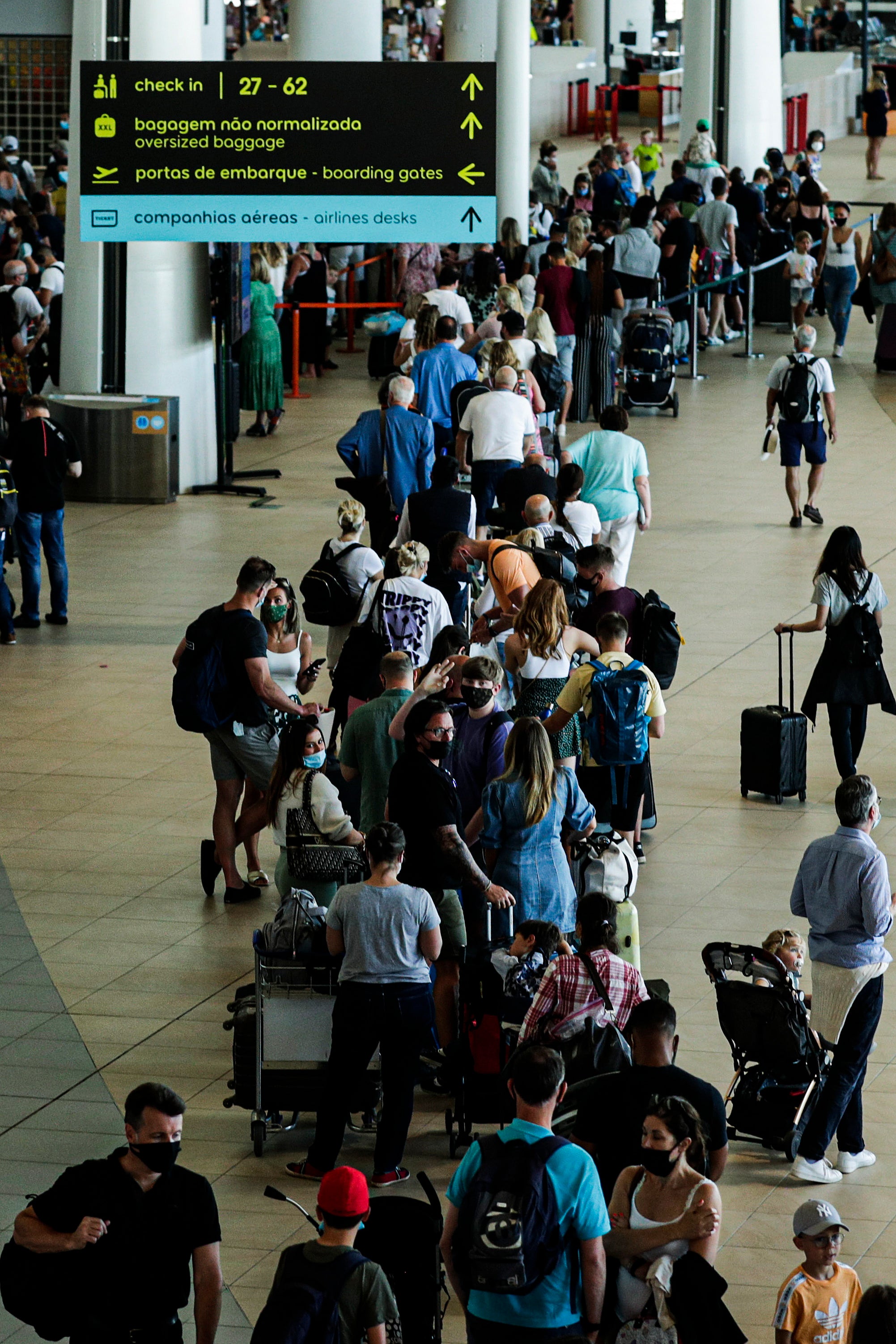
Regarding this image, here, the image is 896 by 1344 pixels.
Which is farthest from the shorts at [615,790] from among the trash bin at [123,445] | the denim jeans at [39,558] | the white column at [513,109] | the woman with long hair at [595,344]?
the white column at [513,109]

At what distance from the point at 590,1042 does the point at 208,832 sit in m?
4.79

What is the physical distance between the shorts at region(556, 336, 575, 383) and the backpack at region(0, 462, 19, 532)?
320 inches

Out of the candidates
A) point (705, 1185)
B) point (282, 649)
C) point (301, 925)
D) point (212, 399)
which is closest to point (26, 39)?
point (212, 399)

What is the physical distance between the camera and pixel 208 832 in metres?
11.4

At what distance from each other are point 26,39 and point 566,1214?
1201 inches

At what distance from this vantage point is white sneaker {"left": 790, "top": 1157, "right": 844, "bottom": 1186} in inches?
299

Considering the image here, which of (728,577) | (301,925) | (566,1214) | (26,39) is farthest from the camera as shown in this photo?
(26,39)

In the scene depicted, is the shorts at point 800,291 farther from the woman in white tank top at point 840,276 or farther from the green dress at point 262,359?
the green dress at point 262,359

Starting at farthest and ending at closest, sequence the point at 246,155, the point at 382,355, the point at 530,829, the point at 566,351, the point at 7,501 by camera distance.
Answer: the point at 382,355
the point at 566,351
the point at 246,155
the point at 7,501
the point at 530,829

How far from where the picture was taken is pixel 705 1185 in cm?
557

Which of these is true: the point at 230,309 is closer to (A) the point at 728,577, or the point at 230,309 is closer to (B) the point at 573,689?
(A) the point at 728,577

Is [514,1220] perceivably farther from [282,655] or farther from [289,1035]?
[282,655]

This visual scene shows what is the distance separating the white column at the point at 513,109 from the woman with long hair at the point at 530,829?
775 inches

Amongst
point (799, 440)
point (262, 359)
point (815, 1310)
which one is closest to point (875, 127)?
point (262, 359)
